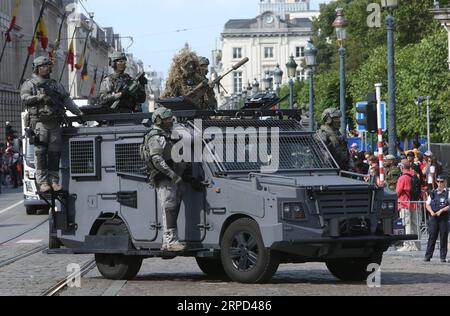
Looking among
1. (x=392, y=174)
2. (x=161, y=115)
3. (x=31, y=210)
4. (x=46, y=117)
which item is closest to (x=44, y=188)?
(x=46, y=117)

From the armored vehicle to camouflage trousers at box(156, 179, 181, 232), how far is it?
0.22m

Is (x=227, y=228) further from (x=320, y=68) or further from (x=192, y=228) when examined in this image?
(x=320, y=68)

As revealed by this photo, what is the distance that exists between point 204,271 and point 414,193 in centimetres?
818

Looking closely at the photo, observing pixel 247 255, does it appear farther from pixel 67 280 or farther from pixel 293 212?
pixel 67 280

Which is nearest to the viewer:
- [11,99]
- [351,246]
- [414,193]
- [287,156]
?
[351,246]

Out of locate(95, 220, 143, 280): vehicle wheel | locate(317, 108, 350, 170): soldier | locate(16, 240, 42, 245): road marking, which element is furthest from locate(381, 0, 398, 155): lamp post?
locate(95, 220, 143, 280): vehicle wheel

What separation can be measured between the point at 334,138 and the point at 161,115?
9.41 ft

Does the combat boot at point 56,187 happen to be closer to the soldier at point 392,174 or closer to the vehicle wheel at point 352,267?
the vehicle wheel at point 352,267

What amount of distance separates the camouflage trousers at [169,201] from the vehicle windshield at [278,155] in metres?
0.62

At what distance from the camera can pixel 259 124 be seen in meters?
18.0

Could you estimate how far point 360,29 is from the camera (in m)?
110

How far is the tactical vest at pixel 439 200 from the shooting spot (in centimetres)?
2320

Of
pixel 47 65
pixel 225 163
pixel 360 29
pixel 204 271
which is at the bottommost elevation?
pixel 204 271
